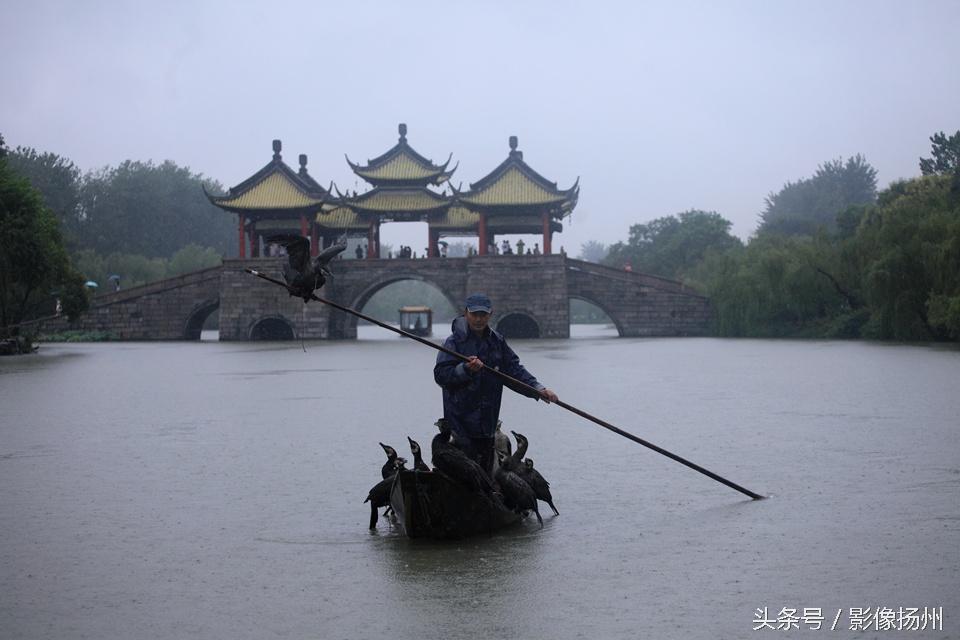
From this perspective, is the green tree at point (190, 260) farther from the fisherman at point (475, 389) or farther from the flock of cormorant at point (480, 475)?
the fisherman at point (475, 389)

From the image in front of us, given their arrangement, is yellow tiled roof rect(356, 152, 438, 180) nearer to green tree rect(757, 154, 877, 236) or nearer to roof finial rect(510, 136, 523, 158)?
roof finial rect(510, 136, 523, 158)

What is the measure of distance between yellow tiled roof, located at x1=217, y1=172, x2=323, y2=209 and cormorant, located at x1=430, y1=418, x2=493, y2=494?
3462 cm

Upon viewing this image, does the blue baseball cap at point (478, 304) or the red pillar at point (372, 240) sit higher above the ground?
the red pillar at point (372, 240)

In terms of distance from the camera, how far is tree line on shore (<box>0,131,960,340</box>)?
26.1 meters

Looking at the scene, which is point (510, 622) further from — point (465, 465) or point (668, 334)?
point (668, 334)

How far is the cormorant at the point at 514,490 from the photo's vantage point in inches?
238

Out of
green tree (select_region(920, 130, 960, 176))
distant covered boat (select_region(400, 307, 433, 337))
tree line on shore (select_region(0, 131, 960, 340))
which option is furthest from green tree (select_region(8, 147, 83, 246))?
green tree (select_region(920, 130, 960, 176))

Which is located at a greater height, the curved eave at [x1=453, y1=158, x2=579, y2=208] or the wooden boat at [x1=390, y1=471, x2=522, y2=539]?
the curved eave at [x1=453, y1=158, x2=579, y2=208]

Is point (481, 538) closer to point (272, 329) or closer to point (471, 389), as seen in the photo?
point (471, 389)

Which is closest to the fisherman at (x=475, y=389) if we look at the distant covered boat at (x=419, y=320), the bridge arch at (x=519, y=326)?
the bridge arch at (x=519, y=326)

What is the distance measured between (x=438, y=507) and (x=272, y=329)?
121ft

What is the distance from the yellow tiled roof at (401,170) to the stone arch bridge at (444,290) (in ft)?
12.3

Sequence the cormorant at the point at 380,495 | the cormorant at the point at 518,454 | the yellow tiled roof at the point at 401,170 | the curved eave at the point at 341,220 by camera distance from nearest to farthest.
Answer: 1. the cormorant at the point at 380,495
2. the cormorant at the point at 518,454
3. the yellow tiled roof at the point at 401,170
4. the curved eave at the point at 341,220

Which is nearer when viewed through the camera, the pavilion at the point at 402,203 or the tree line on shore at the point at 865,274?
the tree line on shore at the point at 865,274
